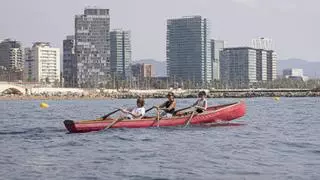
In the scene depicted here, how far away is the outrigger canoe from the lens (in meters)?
35.4

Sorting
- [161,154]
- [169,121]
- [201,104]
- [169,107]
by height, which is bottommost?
[161,154]

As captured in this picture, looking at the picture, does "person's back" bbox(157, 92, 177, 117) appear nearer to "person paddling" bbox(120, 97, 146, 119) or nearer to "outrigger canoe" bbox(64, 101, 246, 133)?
"outrigger canoe" bbox(64, 101, 246, 133)

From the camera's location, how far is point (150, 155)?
26.1 m

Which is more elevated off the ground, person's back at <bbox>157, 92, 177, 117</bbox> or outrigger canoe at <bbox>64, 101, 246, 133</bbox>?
person's back at <bbox>157, 92, 177, 117</bbox>

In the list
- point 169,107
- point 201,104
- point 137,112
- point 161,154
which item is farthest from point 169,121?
point 161,154

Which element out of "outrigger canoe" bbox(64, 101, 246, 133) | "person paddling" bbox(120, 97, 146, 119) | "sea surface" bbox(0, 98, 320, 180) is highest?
"person paddling" bbox(120, 97, 146, 119)

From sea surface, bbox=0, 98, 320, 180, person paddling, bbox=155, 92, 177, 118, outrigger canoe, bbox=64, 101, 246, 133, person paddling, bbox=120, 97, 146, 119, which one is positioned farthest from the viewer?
person paddling, bbox=155, 92, 177, 118

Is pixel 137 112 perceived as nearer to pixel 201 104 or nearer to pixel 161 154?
pixel 201 104

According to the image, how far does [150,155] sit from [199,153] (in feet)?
6.77

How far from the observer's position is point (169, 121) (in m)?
37.6

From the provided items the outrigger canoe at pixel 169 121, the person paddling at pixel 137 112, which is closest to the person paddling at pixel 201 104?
the outrigger canoe at pixel 169 121

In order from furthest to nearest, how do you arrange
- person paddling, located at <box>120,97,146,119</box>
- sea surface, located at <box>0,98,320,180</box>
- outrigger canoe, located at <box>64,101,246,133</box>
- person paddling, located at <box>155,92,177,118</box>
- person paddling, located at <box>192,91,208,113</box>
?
person paddling, located at <box>192,91,208,113</box>, person paddling, located at <box>155,92,177,118</box>, person paddling, located at <box>120,97,146,119</box>, outrigger canoe, located at <box>64,101,246,133</box>, sea surface, located at <box>0,98,320,180</box>

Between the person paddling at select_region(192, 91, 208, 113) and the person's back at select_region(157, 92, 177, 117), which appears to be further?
the person paddling at select_region(192, 91, 208, 113)

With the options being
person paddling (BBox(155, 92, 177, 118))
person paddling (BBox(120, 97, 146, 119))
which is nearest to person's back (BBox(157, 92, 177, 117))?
person paddling (BBox(155, 92, 177, 118))
